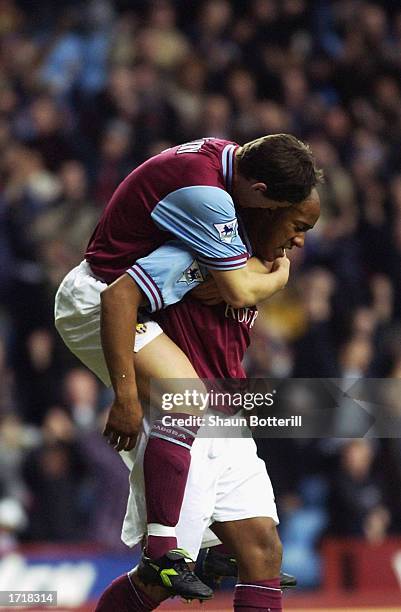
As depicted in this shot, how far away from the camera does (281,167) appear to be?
3.53 m

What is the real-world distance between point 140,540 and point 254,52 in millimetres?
6222

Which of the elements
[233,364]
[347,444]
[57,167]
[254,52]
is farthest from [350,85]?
[233,364]

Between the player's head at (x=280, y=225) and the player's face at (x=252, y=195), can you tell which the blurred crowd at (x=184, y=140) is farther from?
the player's face at (x=252, y=195)

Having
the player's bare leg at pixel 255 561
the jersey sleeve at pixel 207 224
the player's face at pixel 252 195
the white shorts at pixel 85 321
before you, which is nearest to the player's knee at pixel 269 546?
the player's bare leg at pixel 255 561

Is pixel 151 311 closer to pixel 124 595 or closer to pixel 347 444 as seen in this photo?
pixel 124 595

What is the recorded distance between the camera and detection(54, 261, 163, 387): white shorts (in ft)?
12.2

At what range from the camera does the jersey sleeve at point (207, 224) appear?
3510mm

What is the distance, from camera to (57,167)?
835 centimetres

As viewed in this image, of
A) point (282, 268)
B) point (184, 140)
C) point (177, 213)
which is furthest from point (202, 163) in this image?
point (184, 140)

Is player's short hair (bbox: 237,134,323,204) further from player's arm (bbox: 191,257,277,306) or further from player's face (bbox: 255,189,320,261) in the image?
player's arm (bbox: 191,257,277,306)

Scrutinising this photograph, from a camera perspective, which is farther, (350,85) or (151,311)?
(350,85)

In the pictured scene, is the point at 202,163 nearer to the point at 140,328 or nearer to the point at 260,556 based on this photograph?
the point at 140,328

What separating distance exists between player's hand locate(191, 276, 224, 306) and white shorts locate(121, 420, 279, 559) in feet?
1.27

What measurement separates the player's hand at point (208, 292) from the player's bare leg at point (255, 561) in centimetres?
63
